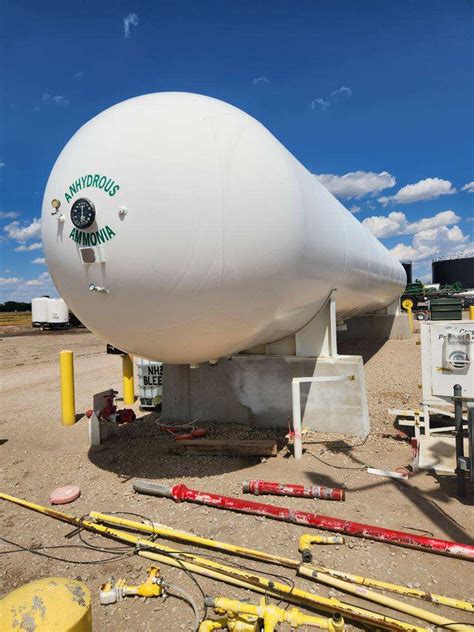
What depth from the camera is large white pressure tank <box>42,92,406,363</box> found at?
3414 millimetres

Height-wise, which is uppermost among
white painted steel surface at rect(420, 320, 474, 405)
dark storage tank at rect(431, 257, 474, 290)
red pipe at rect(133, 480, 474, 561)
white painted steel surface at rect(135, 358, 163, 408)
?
dark storage tank at rect(431, 257, 474, 290)

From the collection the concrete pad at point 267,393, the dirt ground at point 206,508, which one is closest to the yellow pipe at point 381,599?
the dirt ground at point 206,508

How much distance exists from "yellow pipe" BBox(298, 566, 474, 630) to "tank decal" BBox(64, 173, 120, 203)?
3.21 meters

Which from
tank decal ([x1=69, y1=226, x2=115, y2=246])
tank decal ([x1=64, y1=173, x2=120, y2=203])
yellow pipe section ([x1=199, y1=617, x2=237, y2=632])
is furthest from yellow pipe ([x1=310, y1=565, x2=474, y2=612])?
tank decal ([x1=64, y1=173, x2=120, y2=203])

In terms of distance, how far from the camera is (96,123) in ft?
12.6

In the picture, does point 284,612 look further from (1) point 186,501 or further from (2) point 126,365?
(2) point 126,365

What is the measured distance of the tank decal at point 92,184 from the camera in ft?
11.3

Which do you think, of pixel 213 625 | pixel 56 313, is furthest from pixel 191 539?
pixel 56 313

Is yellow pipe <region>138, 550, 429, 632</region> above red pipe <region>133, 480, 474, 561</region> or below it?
below

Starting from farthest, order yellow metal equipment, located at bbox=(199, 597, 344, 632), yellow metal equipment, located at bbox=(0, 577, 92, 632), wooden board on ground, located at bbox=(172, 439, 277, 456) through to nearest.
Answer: wooden board on ground, located at bbox=(172, 439, 277, 456)
yellow metal equipment, located at bbox=(199, 597, 344, 632)
yellow metal equipment, located at bbox=(0, 577, 92, 632)

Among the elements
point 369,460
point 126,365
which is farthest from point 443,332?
point 126,365

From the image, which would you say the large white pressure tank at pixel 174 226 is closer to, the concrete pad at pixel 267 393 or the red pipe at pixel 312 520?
the red pipe at pixel 312 520

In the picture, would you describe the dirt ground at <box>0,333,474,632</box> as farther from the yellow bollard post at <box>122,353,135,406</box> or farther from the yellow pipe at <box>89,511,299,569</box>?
the yellow bollard post at <box>122,353,135,406</box>

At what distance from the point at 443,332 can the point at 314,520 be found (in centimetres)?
297
